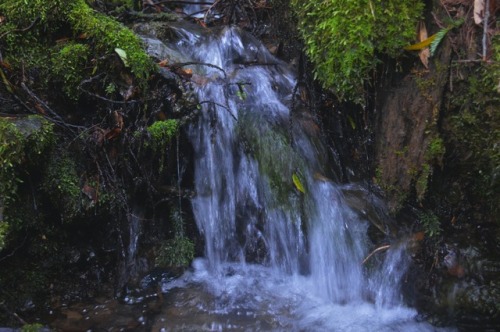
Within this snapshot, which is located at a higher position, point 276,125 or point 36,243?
point 276,125

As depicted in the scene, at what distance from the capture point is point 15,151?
2721 mm

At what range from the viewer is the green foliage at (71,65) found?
129 inches

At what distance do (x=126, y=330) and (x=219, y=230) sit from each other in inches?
48.4

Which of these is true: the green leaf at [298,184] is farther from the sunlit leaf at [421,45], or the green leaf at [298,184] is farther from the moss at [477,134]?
the sunlit leaf at [421,45]

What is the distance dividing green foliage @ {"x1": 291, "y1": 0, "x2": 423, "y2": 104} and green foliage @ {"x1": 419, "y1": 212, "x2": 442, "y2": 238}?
1093mm

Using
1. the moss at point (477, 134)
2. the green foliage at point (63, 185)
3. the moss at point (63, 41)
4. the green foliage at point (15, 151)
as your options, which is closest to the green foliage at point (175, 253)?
the green foliage at point (63, 185)

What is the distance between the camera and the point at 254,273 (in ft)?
12.4

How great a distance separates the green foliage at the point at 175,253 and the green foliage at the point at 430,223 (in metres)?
2.08

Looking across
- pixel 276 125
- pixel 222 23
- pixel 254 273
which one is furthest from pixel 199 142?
pixel 222 23

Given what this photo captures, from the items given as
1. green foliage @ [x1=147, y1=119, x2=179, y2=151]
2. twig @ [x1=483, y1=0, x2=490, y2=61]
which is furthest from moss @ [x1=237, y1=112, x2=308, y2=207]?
twig @ [x1=483, y1=0, x2=490, y2=61]

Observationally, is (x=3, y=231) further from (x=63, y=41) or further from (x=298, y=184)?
(x=298, y=184)

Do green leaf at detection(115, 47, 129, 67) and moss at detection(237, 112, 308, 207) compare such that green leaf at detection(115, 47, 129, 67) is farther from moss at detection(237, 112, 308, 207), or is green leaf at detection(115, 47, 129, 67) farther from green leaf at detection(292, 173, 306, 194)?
green leaf at detection(292, 173, 306, 194)

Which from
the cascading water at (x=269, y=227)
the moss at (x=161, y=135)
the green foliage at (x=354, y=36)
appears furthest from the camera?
the moss at (x=161, y=135)

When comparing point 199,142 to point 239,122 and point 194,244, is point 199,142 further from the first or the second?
point 194,244
